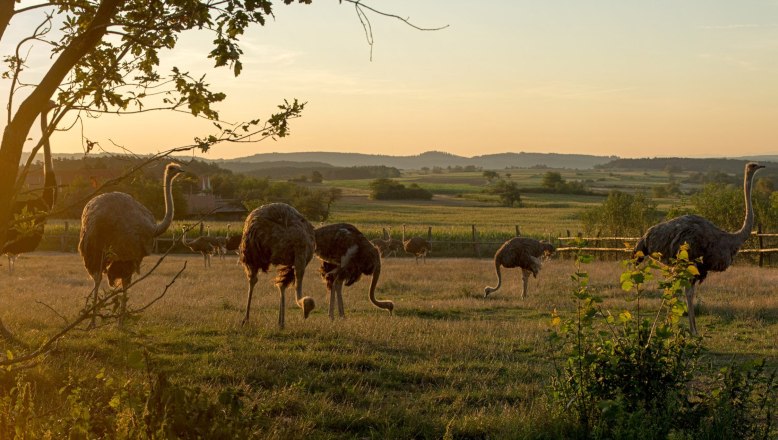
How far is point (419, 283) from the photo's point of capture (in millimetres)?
23672

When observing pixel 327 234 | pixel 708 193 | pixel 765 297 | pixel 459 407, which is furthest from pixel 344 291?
pixel 708 193

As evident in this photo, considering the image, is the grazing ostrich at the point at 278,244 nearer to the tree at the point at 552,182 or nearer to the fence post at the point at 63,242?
the fence post at the point at 63,242

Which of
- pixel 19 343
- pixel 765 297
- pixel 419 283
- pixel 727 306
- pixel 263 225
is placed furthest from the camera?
pixel 419 283

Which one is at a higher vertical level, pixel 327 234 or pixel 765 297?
pixel 327 234

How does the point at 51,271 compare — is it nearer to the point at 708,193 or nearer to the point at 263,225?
the point at 263,225

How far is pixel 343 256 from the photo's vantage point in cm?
1575

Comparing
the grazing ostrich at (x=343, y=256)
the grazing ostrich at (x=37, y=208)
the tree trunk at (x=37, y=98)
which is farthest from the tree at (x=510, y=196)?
the tree trunk at (x=37, y=98)

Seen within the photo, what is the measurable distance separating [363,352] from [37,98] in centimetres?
585

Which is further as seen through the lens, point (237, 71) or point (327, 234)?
point (327, 234)

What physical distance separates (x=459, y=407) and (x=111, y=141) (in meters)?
4.32

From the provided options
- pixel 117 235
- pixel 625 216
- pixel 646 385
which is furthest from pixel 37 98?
pixel 625 216

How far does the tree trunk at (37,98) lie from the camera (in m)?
5.50

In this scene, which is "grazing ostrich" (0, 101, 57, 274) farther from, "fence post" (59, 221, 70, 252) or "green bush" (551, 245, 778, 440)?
"fence post" (59, 221, 70, 252)

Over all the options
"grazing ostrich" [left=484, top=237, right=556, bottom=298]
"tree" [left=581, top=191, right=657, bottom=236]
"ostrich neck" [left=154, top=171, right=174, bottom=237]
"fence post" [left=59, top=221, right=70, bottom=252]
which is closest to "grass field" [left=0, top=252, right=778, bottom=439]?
"grazing ostrich" [left=484, top=237, right=556, bottom=298]
